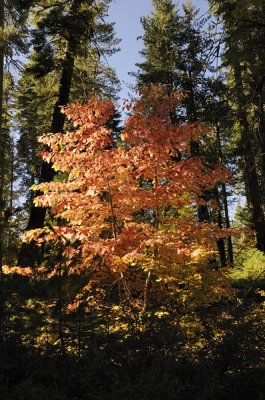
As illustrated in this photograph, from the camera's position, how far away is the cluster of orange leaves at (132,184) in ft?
19.9

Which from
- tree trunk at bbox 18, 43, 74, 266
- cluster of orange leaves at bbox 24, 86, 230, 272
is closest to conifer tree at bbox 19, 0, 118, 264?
tree trunk at bbox 18, 43, 74, 266

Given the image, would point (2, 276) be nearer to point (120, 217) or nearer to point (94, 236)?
point (94, 236)

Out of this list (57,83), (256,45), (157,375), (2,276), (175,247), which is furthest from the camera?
(57,83)

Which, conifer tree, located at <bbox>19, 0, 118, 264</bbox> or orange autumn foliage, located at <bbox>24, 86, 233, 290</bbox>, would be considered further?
conifer tree, located at <bbox>19, 0, 118, 264</bbox>

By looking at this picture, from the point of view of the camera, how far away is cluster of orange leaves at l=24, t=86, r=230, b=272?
605cm

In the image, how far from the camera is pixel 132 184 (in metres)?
6.56

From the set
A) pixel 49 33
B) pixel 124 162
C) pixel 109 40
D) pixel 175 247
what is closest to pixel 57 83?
pixel 49 33

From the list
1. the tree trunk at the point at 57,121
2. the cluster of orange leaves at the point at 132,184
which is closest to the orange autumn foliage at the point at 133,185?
the cluster of orange leaves at the point at 132,184

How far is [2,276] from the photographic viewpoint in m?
4.50

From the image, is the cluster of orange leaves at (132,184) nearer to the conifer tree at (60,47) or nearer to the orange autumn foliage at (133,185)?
the orange autumn foliage at (133,185)

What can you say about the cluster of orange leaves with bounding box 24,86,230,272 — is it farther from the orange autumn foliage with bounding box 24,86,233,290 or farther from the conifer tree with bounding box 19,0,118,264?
the conifer tree with bounding box 19,0,118,264

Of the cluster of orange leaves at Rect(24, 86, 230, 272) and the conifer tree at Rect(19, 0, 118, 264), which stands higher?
the conifer tree at Rect(19, 0, 118, 264)

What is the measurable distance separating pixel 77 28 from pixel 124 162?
744 cm

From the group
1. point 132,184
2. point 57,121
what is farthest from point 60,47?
point 132,184
